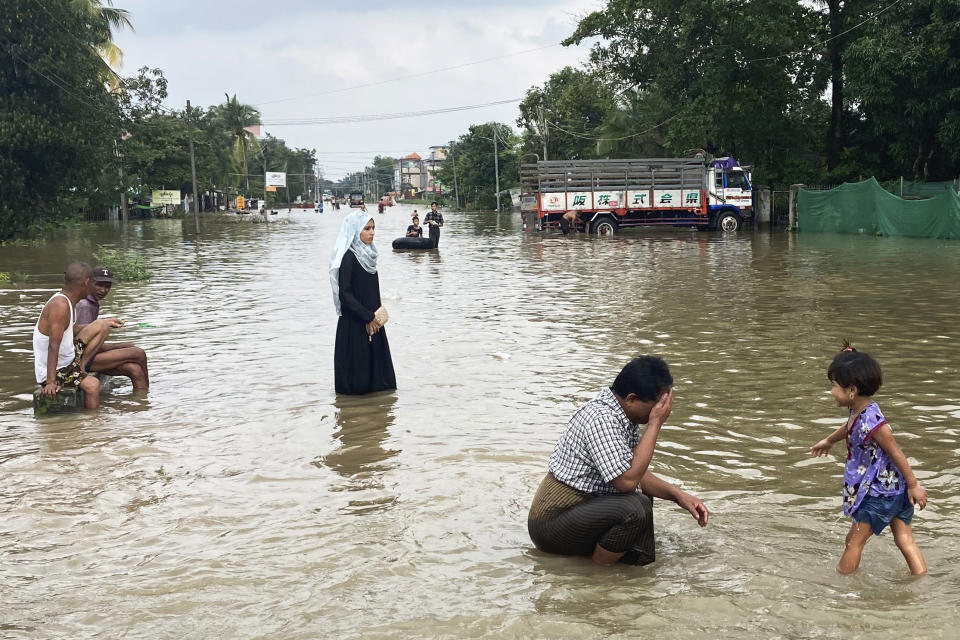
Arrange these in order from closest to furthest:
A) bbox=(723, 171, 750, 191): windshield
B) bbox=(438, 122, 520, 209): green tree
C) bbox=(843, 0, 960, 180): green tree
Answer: bbox=(843, 0, 960, 180): green tree
bbox=(723, 171, 750, 191): windshield
bbox=(438, 122, 520, 209): green tree

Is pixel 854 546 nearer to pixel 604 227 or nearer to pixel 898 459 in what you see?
pixel 898 459

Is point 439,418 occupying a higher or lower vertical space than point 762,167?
lower

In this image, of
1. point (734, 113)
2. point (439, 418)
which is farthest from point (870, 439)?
point (734, 113)

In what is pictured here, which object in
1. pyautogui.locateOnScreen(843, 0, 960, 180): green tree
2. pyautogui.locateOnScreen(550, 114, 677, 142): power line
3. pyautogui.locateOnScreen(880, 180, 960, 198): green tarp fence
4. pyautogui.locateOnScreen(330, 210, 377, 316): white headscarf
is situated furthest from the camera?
pyautogui.locateOnScreen(550, 114, 677, 142): power line

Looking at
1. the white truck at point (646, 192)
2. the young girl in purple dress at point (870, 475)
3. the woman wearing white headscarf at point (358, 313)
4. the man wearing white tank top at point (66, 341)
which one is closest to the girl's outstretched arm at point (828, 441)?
the young girl in purple dress at point (870, 475)

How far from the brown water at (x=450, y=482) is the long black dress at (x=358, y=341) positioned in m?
0.21

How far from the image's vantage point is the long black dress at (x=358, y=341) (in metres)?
8.02

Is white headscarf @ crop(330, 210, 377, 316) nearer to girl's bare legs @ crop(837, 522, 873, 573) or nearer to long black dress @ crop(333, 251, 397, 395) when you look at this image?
long black dress @ crop(333, 251, 397, 395)

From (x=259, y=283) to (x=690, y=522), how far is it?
15.4 meters

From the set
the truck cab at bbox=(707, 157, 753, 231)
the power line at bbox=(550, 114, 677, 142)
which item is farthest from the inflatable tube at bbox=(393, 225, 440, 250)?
the power line at bbox=(550, 114, 677, 142)

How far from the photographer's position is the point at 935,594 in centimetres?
411

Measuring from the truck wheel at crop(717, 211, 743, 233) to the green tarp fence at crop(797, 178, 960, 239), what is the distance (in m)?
2.25

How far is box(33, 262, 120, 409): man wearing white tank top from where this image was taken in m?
7.45

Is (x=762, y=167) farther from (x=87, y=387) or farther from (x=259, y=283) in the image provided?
(x=87, y=387)
